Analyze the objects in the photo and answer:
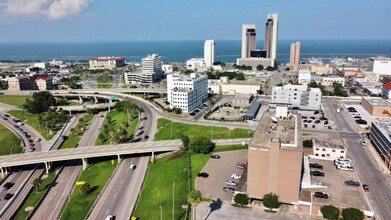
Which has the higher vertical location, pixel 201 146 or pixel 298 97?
pixel 298 97

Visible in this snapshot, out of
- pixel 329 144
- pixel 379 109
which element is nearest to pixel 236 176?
pixel 329 144

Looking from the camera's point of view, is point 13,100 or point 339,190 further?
point 13,100

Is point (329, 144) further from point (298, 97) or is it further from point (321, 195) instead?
point (298, 97)

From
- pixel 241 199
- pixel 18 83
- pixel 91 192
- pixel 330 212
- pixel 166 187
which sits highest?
pixel 18 83

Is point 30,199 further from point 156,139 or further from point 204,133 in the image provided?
point 204,133

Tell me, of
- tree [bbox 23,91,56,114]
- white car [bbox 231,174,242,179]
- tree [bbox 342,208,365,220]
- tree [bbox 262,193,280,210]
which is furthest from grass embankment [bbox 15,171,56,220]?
tree [bbox 23,91,56,114]

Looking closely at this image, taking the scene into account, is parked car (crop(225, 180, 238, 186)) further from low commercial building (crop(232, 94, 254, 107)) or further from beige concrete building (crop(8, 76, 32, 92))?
beige concrete building (crop(8, 76, 32, 92))

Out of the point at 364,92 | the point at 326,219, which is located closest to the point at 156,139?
the point at 326,219
